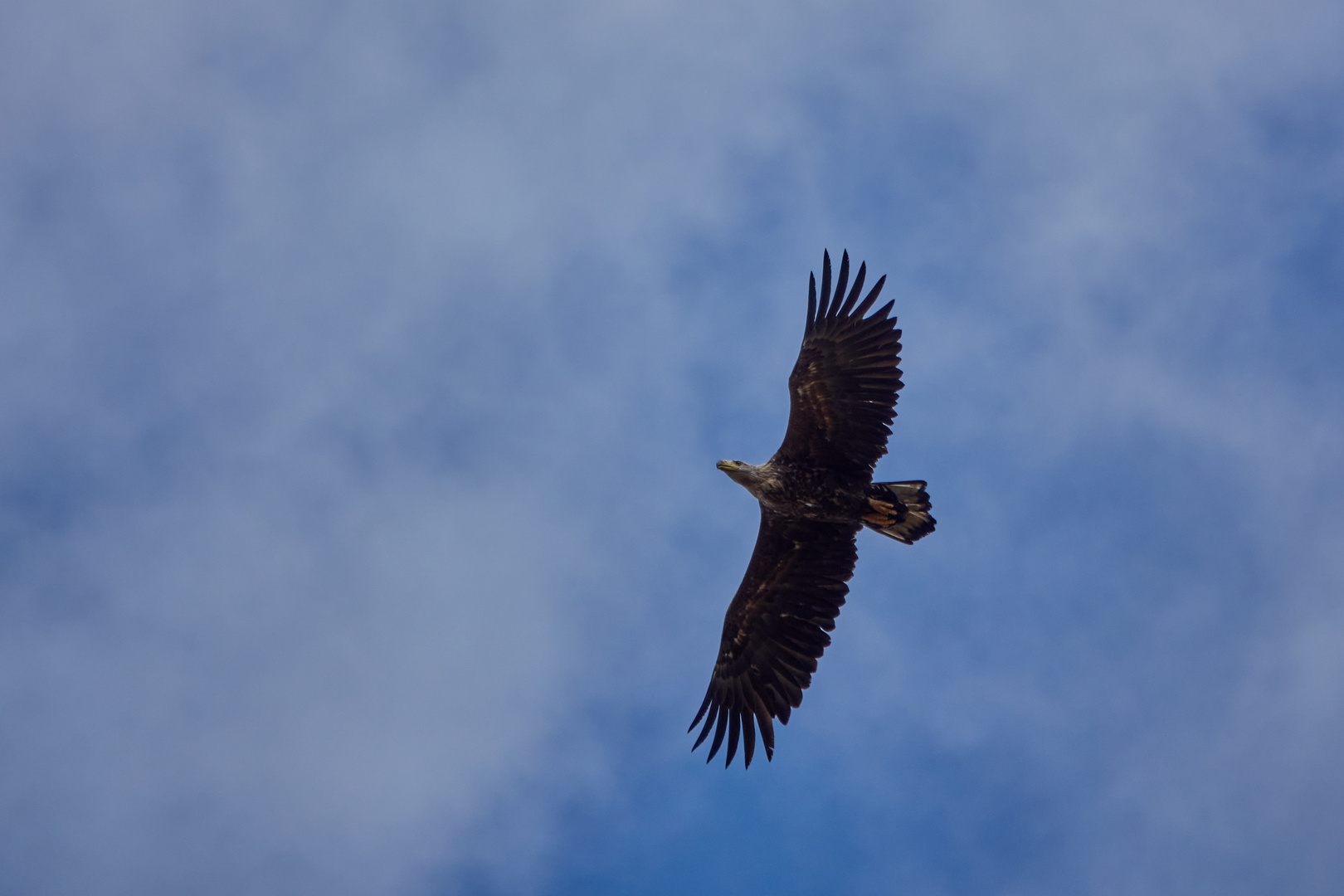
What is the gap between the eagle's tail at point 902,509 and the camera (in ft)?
46.9

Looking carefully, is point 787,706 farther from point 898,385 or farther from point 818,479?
point 898,385

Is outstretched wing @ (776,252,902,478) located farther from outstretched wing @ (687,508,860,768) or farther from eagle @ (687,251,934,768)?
outstretched wing @ (687,508,860,768)

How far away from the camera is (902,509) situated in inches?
566

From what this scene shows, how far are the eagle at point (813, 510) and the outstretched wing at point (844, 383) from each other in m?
0.01

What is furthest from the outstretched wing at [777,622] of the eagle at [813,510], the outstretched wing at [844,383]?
the outstretched wing at [844,383]

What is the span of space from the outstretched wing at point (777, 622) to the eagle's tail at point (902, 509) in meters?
0.50

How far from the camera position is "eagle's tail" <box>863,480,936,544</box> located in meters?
14.3

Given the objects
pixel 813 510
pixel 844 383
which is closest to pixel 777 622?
pixel 813 510

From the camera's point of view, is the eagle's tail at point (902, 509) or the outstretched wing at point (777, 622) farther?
the outstretched wing at point (777, 622)

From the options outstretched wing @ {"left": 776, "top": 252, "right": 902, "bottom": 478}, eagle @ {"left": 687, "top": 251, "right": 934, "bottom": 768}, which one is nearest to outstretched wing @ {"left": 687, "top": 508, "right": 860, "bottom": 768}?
eagle @ {"left": 687, "top": 251, "right": 934, "bottom": 768}

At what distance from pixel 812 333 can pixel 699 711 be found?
5439 millimetres

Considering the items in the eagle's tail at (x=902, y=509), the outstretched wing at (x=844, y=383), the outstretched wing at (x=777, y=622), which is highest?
the outstretched wing at (x=844, y=383)

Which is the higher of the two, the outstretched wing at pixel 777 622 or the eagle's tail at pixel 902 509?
the eagle's tail at pixel 902 509

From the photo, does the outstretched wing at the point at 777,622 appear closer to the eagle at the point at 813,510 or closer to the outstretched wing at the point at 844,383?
the eagle at the point at 813,510
